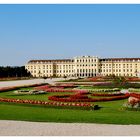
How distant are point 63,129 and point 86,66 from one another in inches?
3277

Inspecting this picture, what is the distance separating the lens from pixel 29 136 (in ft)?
22.8

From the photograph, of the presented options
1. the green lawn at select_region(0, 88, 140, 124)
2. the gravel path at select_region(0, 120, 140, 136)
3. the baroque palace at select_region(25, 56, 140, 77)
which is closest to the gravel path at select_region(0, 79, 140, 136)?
the gravel path at select_region(0, 120, 140, 136)

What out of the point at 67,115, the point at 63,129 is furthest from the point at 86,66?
the point at 63,129

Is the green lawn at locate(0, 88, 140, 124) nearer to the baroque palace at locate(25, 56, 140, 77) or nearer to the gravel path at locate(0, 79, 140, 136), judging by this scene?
the gravel path at locate(0, 79, 140, 136)

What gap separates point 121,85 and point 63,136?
15383mm

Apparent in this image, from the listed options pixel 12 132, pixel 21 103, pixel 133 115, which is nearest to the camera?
pixel 12 132

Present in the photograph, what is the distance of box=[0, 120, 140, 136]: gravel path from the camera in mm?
7297

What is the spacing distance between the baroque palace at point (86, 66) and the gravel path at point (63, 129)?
80.4 metres

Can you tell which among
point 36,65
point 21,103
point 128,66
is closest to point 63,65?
point 36,65

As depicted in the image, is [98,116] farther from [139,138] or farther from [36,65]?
[36,65]

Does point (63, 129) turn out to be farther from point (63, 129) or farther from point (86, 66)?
point (86, 66)

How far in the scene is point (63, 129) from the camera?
7754mm

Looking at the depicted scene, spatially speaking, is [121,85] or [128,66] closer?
[121,85]

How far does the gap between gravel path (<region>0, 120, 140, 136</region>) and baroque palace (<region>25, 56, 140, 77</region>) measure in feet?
264
